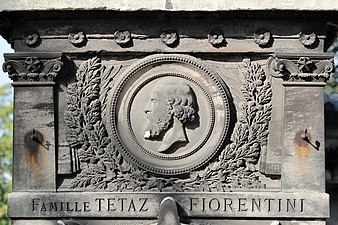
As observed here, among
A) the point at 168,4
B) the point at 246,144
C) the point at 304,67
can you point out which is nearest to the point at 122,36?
the point at 168,4

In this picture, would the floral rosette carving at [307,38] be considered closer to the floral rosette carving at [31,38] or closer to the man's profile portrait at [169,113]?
the man's profile portrait at [169,113]

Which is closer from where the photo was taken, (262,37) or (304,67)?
(304,67)

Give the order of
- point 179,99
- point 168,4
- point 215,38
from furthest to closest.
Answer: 1. point 215,38
2. point 179,99
3. point 168,4

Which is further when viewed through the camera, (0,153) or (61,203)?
(0,153)

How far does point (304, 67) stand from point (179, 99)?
1753mm

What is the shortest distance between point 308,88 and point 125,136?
8.49 feet

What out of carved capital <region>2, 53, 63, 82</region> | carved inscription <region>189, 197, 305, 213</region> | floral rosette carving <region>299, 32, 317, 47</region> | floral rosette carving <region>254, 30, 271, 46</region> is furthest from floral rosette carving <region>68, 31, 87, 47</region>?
floral rosette carving <region>299, 32, 317, 47</region>

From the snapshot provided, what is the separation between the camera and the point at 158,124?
11.8 metres

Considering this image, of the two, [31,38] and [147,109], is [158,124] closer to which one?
[147,109]

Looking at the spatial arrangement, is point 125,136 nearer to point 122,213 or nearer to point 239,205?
point 122,213

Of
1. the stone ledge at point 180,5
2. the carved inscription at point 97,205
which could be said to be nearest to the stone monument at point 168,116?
the carved inscription at point 97,205

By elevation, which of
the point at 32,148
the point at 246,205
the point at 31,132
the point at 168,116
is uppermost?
the point at 168,116

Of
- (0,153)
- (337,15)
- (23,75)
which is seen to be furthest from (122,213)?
(0,153)

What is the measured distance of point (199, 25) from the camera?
11977mm
